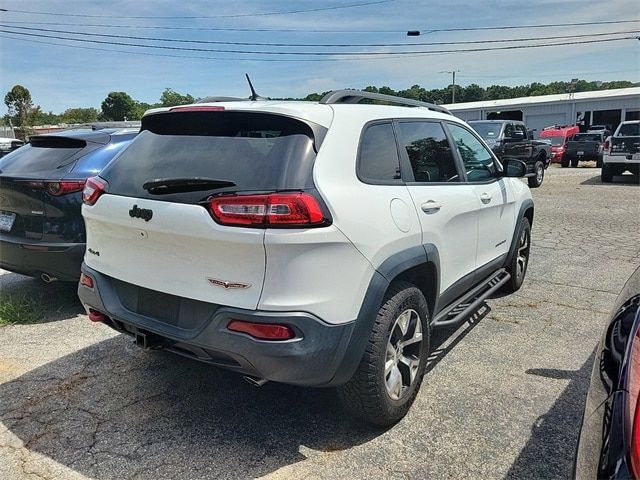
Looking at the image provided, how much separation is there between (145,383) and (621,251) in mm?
6701

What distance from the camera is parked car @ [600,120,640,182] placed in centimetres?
1516

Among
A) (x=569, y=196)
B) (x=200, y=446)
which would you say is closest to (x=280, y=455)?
(x=200, y=446)

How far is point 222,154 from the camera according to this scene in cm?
258

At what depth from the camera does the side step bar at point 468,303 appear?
352 centimetres

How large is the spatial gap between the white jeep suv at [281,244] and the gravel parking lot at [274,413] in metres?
0.31

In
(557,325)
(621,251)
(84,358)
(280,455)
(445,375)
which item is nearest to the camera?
(280,455)

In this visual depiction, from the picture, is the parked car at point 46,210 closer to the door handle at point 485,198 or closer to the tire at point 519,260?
the door handle at point 485,198

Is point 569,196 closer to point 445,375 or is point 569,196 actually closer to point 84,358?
point 445,375

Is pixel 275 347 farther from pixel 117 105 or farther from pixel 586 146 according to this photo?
pixel 117 105

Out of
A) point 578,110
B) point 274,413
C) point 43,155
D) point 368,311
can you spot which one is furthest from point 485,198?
point 578,110

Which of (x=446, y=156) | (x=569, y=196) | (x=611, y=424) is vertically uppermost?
(x=446, y=156)

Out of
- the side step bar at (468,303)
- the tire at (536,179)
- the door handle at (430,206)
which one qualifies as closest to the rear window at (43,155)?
the door handle at (430,206)

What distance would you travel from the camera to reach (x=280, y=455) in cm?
271

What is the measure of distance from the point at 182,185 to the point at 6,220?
117 inches
